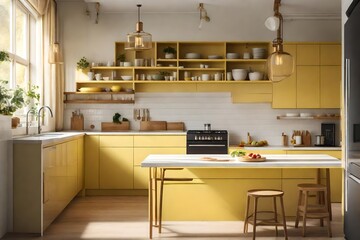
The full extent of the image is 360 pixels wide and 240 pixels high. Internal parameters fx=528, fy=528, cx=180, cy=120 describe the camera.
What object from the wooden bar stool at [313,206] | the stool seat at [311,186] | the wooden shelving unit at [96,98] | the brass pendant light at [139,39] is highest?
the brass pendant light at [139,39]

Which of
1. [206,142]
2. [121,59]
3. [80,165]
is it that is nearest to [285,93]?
[206,142]

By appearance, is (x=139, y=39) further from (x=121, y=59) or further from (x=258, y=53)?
(x=258, y=53)

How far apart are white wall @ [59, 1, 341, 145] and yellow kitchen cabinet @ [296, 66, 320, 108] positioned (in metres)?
0.34

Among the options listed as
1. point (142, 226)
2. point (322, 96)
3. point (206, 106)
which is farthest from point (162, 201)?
point (322, 96)

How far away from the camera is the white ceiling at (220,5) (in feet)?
26.2

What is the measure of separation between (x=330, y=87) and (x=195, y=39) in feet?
7.64

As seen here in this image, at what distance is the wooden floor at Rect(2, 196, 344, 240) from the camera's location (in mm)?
5461

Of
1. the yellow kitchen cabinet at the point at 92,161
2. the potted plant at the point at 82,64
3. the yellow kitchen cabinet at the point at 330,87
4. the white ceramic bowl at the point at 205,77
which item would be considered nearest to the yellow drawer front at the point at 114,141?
the yellow kitchen cabinet at the point at 92,161

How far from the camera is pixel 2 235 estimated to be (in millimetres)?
5277

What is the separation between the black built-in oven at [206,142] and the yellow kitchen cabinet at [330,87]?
172 centimetres

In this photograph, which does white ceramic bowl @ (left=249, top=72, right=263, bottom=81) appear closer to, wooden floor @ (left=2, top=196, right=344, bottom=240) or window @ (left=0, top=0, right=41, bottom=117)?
wooden floor @ (left=2, top=196, right=344, bottom=240)

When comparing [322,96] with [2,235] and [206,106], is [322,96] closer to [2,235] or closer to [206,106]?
Answer: [206,106]

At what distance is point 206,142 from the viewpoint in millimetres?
8227

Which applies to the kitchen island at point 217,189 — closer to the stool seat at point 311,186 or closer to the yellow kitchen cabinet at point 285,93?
the stool seat at point 311,186
